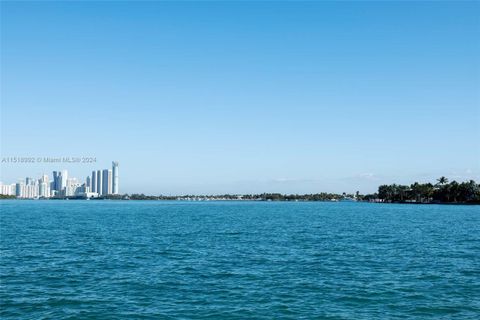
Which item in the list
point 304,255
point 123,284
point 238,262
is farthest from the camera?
point 304,255

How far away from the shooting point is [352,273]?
40.8 meters

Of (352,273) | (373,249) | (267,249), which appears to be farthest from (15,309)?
(373,249)

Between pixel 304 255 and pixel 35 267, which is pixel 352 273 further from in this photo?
pixel 35 267

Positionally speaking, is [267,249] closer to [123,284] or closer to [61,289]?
[123,284]

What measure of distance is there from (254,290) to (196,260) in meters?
15.4

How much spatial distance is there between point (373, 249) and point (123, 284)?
115ft

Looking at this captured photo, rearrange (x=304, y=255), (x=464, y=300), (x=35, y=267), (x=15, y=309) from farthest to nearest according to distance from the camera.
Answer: (x=304, y=255) → (x=35, y=267) → (x=464, y=300) → (x=15, y=309)

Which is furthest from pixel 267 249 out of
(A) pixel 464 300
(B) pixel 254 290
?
(A) pixel 464 300

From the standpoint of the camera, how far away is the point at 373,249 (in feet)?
192

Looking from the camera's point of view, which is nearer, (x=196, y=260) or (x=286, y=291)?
(x=286, y=291)

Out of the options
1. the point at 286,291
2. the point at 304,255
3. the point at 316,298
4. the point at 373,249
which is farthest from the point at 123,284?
the point at 373,249

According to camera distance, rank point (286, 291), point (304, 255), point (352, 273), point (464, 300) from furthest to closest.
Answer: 1. point (304, 255)
2. point (352, 273)
3. point (286, 291)
4. point (464, 300)

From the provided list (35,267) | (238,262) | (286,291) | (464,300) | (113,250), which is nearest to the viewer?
(464,300)

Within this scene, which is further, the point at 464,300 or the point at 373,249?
the point at 373,249
